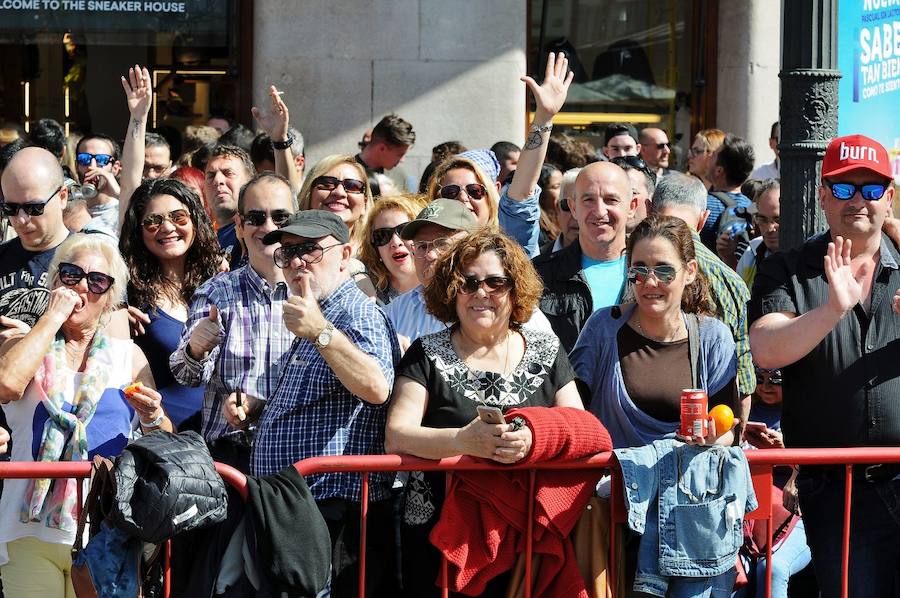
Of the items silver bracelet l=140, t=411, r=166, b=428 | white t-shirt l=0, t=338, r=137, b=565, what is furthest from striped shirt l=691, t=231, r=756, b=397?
white t-shirt l=0, t=338, r=137, b=565

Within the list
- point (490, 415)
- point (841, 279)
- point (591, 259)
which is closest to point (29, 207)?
point (591, 259)

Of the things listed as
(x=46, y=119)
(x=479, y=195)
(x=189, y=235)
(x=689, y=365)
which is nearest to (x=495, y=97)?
(x=46, y=119)

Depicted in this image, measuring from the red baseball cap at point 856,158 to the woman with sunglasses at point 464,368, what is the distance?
1.17 meters

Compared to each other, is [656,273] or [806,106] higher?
[806,106]

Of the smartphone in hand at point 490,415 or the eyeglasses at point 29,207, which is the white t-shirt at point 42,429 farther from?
the smartphone in hand at point 490,415

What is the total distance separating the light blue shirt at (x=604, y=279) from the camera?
5.73 m

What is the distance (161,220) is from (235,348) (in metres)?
1.03

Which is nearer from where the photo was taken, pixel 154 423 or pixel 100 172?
pixel 154 423

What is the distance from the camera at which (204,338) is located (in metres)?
5.01

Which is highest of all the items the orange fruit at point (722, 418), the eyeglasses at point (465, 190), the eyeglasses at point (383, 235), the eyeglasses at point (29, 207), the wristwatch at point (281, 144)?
the wristwatch at point (281, 144)

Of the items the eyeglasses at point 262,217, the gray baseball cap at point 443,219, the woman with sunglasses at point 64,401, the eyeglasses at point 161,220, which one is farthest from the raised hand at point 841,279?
the eyeglasses at point 161,220

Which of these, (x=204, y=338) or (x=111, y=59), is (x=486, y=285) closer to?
(x=204, y=338)

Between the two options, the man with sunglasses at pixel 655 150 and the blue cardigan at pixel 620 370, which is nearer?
the blue cardigan at pixel 620 370

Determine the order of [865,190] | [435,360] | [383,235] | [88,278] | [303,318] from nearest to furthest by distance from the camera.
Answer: [303,318] → [435,360] → [865,190] → [88,278] → [383,235]
